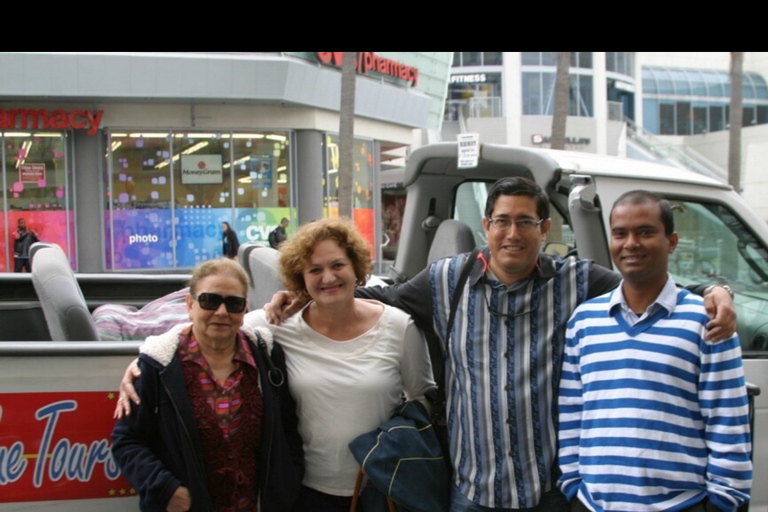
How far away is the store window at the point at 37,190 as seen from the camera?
19.0m

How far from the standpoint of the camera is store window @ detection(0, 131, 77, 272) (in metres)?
19.0

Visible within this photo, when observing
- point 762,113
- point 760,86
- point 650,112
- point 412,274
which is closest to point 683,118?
point 650,112

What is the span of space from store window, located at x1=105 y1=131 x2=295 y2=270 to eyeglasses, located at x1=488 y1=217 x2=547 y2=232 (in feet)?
58.6

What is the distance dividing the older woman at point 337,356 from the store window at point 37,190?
17984 millimetres

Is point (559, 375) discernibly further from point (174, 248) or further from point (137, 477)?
point (174, 248)

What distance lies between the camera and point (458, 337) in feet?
9.14

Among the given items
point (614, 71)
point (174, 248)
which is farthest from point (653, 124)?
point (174, 248)

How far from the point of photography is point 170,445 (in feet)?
8.27

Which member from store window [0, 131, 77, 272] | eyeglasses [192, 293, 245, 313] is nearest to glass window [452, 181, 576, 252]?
eyeglasses [192, 293, 245, 313]

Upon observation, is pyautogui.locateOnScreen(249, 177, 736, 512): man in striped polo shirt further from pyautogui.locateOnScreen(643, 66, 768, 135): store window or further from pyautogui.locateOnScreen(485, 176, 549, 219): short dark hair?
pyautogui.locateOnScreen(643, 66, 768, 135): store window

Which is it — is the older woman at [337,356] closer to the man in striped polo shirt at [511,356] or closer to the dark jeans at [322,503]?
the dark jeans at [322,503]

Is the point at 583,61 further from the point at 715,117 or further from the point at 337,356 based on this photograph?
the point at 337,356

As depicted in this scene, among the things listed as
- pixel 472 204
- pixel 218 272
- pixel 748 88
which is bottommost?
pixel 218 272

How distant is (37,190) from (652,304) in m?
19.5
